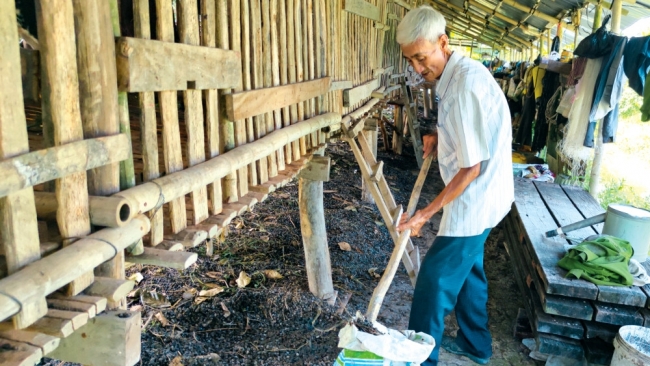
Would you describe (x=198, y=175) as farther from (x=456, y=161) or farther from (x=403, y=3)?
(x=403, y=3)

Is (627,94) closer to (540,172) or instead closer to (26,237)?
(540,172)

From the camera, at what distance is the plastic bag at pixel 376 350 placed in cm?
219

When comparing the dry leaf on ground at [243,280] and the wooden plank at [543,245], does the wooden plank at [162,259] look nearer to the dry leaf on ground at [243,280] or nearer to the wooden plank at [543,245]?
the wooden plank at [543,245]

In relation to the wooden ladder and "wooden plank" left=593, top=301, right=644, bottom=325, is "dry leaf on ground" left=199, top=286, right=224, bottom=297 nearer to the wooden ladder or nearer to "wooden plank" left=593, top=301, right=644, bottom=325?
the wooden ladder

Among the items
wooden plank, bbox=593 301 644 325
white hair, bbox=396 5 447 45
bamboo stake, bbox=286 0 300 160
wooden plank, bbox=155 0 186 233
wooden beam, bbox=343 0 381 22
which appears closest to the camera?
wooden plank, bbox=155 0 186 233

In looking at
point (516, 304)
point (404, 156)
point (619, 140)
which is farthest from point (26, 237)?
point (619, 140)

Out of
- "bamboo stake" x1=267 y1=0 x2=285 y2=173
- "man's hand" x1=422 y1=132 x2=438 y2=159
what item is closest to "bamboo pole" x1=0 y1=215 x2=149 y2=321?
"bamboo stake" x1=267 y1=0 x2=285 y2=173

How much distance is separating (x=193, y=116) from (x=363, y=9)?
398 cm

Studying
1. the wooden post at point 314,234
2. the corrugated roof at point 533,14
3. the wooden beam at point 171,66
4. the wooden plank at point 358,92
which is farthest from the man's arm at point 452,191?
the corrugated roof at point 533,14

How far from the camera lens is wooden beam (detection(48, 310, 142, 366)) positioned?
5.90ft

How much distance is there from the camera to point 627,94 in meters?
12.0

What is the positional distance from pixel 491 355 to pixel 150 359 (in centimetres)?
282

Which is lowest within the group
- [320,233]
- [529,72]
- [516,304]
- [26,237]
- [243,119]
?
[516,304]

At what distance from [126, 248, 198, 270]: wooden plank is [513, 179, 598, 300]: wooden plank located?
2.58 meters
